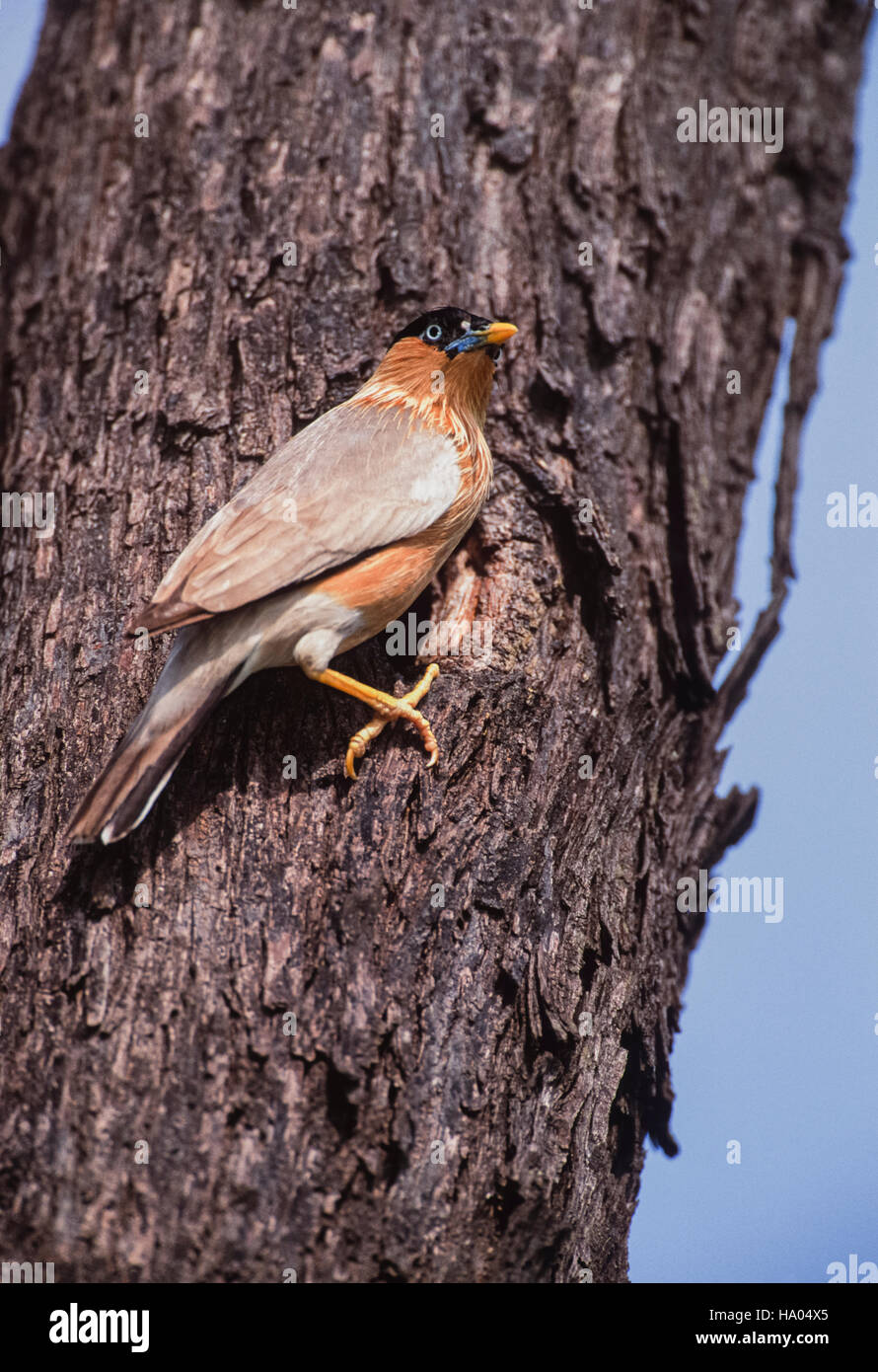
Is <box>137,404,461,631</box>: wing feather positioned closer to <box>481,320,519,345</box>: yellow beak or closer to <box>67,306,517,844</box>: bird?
<box>67,306,517,844</box>: bird

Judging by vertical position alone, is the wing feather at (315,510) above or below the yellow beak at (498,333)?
below

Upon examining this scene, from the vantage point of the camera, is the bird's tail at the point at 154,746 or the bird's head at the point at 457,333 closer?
the bird's tail at the point at 154,746

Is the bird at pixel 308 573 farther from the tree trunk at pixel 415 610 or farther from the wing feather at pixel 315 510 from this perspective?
the tree trunk at pixel 415 610

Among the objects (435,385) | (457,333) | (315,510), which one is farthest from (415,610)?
(457,333)

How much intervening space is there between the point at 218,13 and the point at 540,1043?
5004mm

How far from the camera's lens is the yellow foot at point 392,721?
3641mm

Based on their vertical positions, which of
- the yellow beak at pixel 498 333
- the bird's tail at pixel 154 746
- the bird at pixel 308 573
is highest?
the yellow beak at pixel 498 333

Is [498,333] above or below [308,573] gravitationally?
above

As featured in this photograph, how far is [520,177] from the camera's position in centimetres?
511

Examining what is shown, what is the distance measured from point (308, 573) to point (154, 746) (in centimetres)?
76

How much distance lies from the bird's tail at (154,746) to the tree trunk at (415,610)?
16 centimetres

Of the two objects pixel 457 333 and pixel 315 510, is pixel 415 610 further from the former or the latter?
pixel 457 333

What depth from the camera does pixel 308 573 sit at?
147 inches

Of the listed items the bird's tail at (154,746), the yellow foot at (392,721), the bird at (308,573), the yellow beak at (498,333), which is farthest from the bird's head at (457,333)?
the bird's tail at (154,746)
